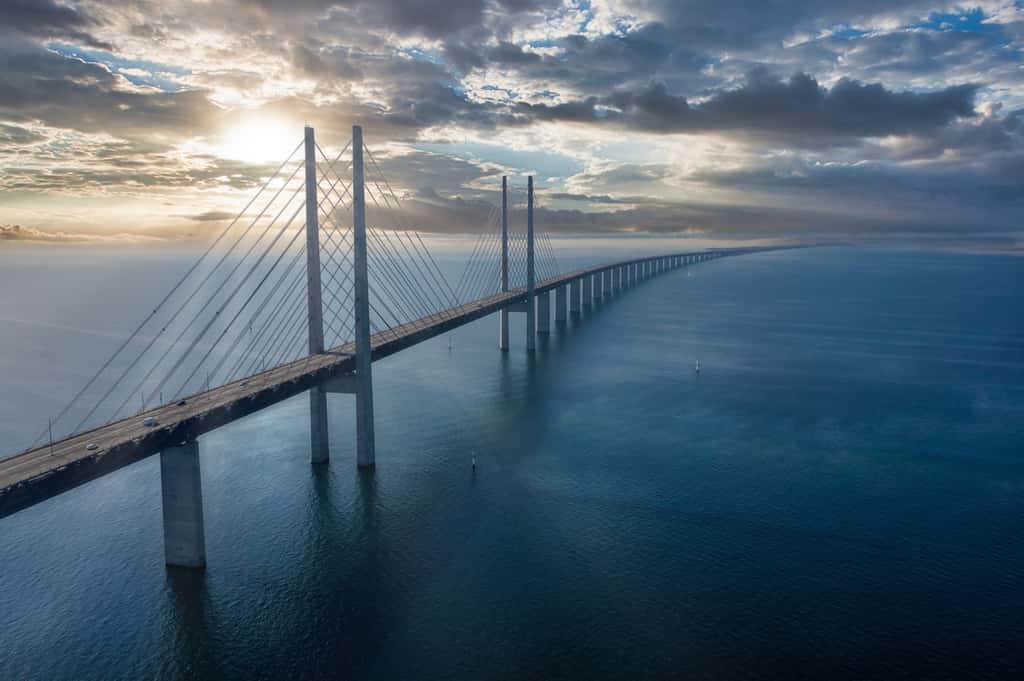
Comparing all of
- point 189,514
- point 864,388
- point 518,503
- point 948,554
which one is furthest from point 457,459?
point 864,388

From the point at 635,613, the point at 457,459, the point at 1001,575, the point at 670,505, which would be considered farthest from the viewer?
the point at 457,459

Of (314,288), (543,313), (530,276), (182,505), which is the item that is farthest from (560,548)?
(543,313)

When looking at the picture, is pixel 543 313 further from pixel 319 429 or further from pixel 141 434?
pixel 141 434

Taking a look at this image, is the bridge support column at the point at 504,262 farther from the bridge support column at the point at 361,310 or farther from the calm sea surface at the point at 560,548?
the bridge support column at the point at 361,310

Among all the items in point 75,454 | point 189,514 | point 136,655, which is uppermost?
point 75,454

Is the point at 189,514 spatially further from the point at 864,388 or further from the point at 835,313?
the point at 835,313
